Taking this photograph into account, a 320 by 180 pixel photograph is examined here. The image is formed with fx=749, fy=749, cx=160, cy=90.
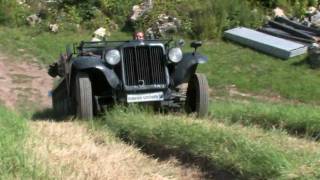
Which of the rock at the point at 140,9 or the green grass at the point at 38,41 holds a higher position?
the rock at the point at 140,9

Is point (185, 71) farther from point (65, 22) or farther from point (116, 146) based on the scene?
point (65, 22)

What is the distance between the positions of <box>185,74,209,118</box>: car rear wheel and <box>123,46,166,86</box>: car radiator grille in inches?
21.4

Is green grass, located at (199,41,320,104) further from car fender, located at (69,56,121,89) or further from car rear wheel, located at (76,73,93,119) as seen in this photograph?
car rear wheel, located at (76,73,93,119)

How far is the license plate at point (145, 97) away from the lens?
1028cm

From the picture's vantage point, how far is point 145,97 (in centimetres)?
1033

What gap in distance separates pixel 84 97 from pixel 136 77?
0.81 meters

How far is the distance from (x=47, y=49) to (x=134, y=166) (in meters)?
13.9

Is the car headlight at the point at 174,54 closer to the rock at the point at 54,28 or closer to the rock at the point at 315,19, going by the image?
the rock at the point at 315,19

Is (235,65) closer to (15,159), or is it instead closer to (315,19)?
(315,19)

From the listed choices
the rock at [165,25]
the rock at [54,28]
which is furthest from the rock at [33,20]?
the rock at [165,25]

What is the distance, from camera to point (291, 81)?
17.2 m

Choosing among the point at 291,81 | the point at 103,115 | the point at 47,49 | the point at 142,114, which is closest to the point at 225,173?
the point at 142,114

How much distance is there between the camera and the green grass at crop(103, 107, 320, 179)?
5895 millimetres

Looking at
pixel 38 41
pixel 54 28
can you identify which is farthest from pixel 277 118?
pixel 54 28
